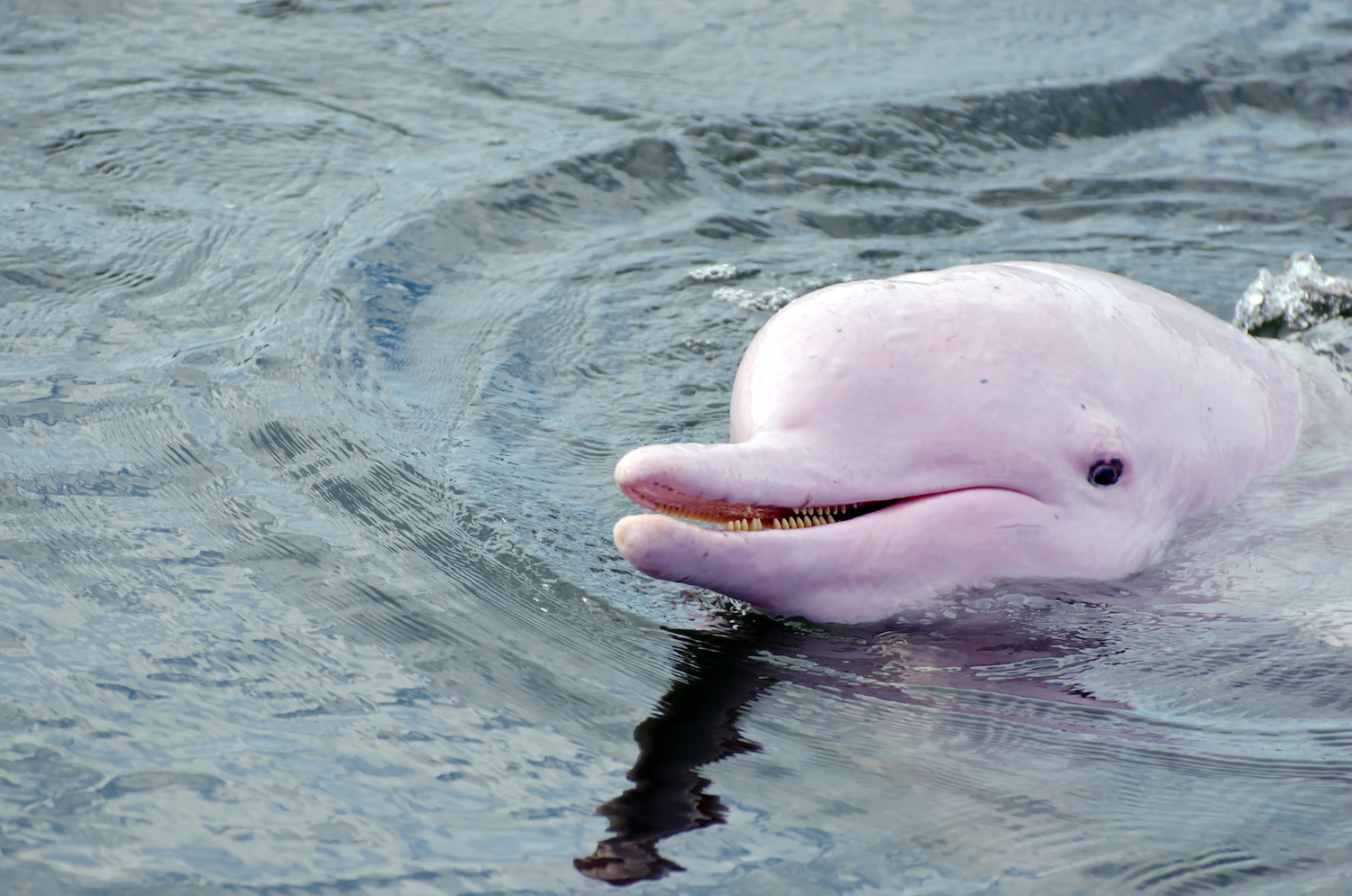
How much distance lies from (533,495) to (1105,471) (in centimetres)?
205

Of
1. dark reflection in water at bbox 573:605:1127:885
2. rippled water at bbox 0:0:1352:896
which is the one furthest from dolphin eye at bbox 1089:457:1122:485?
dark reflection in water at bbox 573:605:1127:885

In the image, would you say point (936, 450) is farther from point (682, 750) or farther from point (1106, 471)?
point (682, 750)

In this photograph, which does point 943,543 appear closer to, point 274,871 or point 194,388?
point 274,871

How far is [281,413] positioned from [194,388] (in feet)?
1.40

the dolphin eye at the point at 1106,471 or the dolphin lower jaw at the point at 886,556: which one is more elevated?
the dolphin eye at the point at 1106,471

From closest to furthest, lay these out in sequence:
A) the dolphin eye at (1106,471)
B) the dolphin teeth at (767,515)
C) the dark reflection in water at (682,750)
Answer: the dark reflection in water at (682,750) → the dolphin teeth at (767,515) → the dolphin eye at (1106,471)

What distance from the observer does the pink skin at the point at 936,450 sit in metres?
4.27

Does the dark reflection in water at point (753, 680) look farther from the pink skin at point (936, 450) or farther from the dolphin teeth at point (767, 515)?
the dolphin teeth at point (767, 515)

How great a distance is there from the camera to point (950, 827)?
A: 3.73 metres

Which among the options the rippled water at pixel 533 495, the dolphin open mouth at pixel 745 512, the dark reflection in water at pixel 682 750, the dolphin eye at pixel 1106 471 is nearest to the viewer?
the dark reflection in water at pixel 682 750

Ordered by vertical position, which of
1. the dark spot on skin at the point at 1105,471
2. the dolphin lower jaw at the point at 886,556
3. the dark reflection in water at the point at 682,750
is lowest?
the dark reflection in water at the point at 682,750

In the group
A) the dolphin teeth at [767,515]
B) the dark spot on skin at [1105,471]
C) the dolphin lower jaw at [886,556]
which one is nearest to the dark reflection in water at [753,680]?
the dolphin lower jaw at [886,556]

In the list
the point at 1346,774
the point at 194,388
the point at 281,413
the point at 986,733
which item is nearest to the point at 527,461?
the point at 281,413

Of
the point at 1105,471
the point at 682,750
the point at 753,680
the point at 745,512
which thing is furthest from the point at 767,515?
the point at 1105,471
